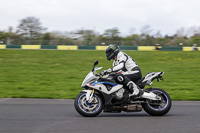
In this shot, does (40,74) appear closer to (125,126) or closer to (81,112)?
(81,112)

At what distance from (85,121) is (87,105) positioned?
56 cm

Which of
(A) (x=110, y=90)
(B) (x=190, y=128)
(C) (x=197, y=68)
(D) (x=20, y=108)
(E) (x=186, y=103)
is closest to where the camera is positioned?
(B) (x=190, y=128)

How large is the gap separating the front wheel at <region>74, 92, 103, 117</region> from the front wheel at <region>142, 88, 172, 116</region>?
1103 mm

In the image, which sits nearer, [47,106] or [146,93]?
[146,93]

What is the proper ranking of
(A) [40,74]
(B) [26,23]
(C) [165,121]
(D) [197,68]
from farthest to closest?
(B) [26,23], (D) [197,68], (A) [40,74], (C) [165,121]

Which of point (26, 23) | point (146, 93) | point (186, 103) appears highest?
point (26, 23)

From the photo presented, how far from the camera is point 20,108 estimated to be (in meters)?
8.34

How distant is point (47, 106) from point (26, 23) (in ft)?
211

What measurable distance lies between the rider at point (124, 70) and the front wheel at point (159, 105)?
0.35 meters

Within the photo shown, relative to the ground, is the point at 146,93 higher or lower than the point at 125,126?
higher

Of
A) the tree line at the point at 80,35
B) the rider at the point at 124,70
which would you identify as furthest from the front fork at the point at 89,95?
the tree line at the point at 80,35

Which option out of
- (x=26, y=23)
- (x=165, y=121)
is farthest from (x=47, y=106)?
(x=26, y=23)

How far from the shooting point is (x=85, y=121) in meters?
6.70

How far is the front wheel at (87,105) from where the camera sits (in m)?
7.14
